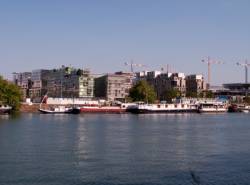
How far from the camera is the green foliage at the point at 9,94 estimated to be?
9469cm

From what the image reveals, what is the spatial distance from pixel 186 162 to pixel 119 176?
5.59 m

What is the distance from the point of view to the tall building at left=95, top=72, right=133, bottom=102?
568 feet

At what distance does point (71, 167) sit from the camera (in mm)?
25188

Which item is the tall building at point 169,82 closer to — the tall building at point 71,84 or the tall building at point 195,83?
the tall building at point 195,83

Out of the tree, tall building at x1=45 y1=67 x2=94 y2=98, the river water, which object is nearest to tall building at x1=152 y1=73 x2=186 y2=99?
tall building at x1=45 y1=67 x2=94 y2=98

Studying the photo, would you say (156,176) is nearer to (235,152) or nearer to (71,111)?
A: (235,152)

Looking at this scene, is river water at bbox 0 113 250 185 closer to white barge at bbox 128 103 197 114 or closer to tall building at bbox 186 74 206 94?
white barge at bbox 128 103 197 114

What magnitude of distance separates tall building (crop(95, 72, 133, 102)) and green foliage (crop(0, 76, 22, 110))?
2937 inches

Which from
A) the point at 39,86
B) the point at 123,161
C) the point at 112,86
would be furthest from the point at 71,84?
the point at 123,161

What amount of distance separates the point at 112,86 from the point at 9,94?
7987 cm

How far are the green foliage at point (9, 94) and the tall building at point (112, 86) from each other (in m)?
74.6

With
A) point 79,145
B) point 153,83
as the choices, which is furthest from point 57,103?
point 79,145

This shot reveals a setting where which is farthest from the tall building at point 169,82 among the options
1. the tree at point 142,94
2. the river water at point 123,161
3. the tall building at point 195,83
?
the river water at point 123,161

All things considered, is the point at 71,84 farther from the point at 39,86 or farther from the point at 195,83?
the point at 195,83
